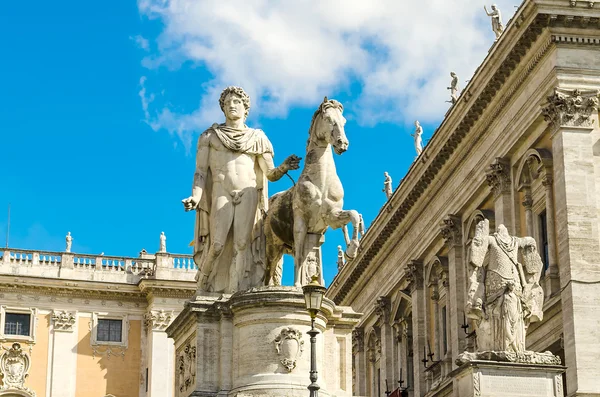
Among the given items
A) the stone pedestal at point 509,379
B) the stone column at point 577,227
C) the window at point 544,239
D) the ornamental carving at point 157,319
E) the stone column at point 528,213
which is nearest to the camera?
the stone pedestal at point 509,379

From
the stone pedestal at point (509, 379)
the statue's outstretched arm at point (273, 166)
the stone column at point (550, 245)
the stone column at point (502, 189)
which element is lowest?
the stone pedestal at point (509, 379)

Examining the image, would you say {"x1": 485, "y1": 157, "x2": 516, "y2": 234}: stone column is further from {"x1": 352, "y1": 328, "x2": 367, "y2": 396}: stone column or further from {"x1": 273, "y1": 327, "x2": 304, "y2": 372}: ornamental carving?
{"x1": 273, "y1": 327, "x2": 304, "y2": 372}: ornamental carving

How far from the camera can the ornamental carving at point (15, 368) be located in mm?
60844

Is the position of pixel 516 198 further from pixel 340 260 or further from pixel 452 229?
pixel 340 260

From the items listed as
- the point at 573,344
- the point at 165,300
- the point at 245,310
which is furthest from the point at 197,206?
the point at 165,300

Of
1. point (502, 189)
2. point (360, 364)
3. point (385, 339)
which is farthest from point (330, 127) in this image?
point (360, 364)

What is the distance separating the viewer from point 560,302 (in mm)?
34188

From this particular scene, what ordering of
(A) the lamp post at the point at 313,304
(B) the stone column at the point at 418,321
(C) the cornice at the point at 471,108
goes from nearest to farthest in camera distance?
(A) the lamp post at the point at 313,304, (C) the cornice at the point at 471,108, (B) the stone column at the point at 418,321

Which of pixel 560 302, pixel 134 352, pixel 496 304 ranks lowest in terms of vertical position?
pixel 496 304

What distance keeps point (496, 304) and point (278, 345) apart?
4.89 metres

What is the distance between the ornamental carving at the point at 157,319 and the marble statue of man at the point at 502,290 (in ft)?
139

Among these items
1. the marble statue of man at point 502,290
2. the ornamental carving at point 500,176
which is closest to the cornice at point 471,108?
the ornamental carving at point 500,176

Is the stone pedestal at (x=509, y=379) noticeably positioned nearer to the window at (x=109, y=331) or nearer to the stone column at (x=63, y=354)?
the stone column at (x=63, y=354)

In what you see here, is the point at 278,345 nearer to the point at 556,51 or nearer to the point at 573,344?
the point at 573,344
